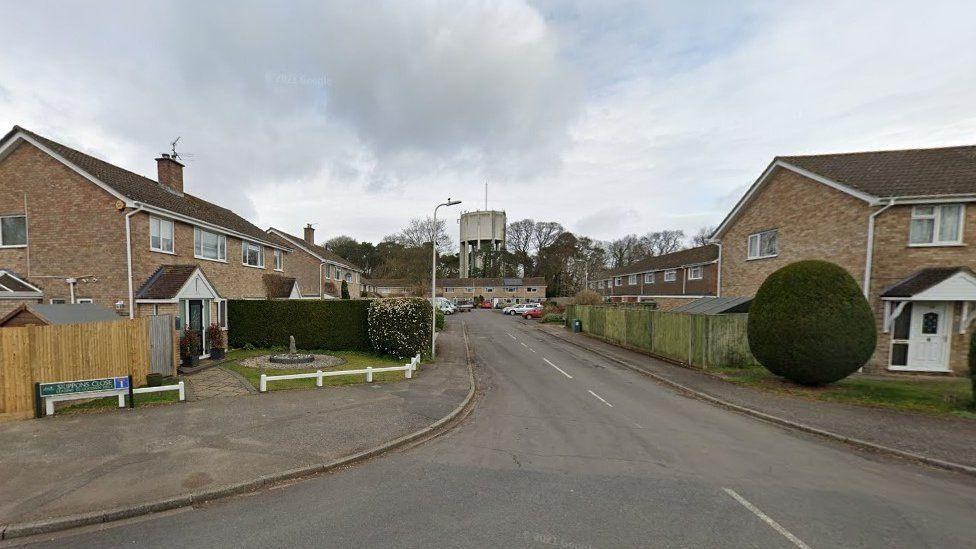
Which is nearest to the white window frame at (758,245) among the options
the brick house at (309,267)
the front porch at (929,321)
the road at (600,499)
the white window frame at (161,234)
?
the front porch at (929,321)

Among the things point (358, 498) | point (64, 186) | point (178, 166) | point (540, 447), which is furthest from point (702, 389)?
point (178, 166)

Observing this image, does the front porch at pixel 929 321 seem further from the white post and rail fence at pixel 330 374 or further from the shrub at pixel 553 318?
the shrub at pixel 553 318

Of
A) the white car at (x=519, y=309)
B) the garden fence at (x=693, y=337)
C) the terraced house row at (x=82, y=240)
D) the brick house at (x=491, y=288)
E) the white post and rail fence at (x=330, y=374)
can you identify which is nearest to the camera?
the white post and rail fence at (x=330, y=374)

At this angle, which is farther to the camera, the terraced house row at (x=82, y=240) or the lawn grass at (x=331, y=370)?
the terraced house row at (x=82, y=240)

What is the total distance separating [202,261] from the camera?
1633 cm

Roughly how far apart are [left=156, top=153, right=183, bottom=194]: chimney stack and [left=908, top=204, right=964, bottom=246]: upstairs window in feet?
104

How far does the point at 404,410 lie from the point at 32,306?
9645 millimetres

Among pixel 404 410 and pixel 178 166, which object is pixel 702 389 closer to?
pixel 404 410

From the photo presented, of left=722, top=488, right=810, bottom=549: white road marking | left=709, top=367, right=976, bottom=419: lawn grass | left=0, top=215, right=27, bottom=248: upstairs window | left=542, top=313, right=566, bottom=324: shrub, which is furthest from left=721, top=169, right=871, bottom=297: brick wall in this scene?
left=0, top=215, right=27, bottom=248: upstairs window

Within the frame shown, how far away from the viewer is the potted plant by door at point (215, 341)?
14.0 meters

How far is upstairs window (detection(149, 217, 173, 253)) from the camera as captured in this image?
1385 centimetres

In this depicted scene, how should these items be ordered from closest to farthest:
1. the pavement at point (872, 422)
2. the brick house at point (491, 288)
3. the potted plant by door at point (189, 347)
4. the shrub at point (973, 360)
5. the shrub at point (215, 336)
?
the pavement at point (872, 422), the shrub at point (973, 360), the potted plant by door at point (189, 347), the shrub at point (215, 336), the brick house at point (491, 288)

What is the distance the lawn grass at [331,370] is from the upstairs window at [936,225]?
60.3 feet

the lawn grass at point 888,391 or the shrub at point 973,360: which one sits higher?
the shrub at point 973,360
